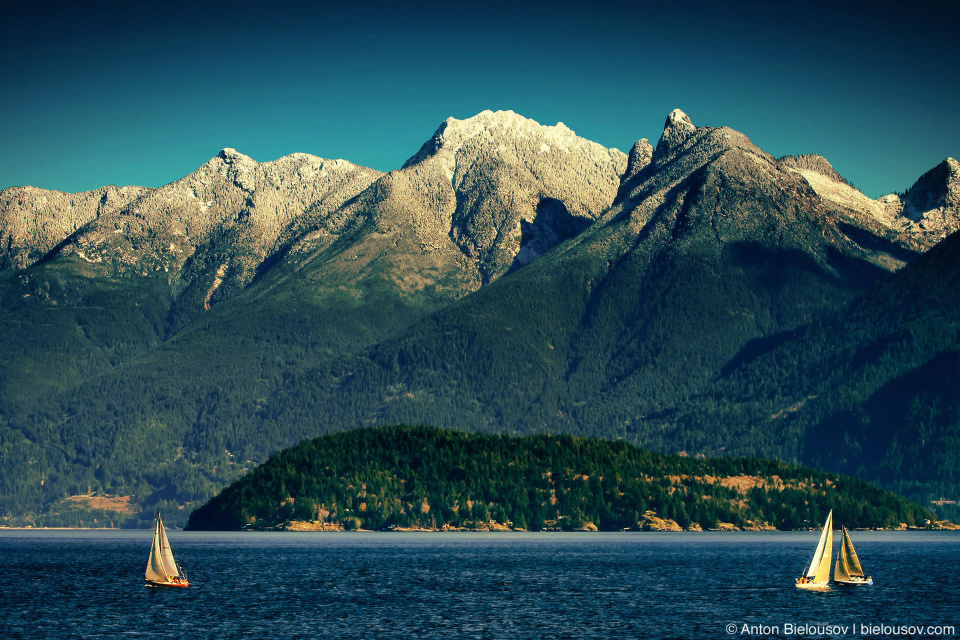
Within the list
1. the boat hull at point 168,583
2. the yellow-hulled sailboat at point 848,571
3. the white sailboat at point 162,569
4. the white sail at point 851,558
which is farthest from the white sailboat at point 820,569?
the white sailboat at point 162,569

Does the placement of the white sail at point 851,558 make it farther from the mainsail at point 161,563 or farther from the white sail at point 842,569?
the mainsail at point 161,563

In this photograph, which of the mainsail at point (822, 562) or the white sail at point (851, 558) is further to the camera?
the white sail at point (851, 558)

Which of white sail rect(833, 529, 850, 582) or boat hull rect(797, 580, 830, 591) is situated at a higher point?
white sail rect(833, 529, 850, 582)

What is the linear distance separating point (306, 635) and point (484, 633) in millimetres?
20577

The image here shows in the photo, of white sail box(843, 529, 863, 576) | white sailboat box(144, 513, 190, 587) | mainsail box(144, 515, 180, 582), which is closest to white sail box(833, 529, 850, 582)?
white sail box(843, 529, 863, 576)

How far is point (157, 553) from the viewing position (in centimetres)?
18950

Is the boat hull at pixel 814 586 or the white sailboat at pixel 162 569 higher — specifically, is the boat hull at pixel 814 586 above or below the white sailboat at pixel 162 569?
below

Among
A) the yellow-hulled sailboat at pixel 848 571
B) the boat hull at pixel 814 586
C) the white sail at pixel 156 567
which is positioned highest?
the white sail at pixel 156 567

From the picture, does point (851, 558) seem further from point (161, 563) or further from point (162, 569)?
point (161, 563)

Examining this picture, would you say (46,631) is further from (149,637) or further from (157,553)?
(157,553)

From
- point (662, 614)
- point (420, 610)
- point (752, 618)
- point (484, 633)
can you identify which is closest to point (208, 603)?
point (420, 610)

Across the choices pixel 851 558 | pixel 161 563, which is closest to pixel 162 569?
pixel 161 563

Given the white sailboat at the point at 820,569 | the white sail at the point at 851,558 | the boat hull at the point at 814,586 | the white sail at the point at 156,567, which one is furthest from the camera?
the white sail at the point at 156,567

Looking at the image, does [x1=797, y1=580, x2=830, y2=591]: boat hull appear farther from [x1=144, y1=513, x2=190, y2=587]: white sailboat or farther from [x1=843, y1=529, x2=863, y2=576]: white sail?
[x1=144, y1=513, x2=190, y2=587]: white sailboat
